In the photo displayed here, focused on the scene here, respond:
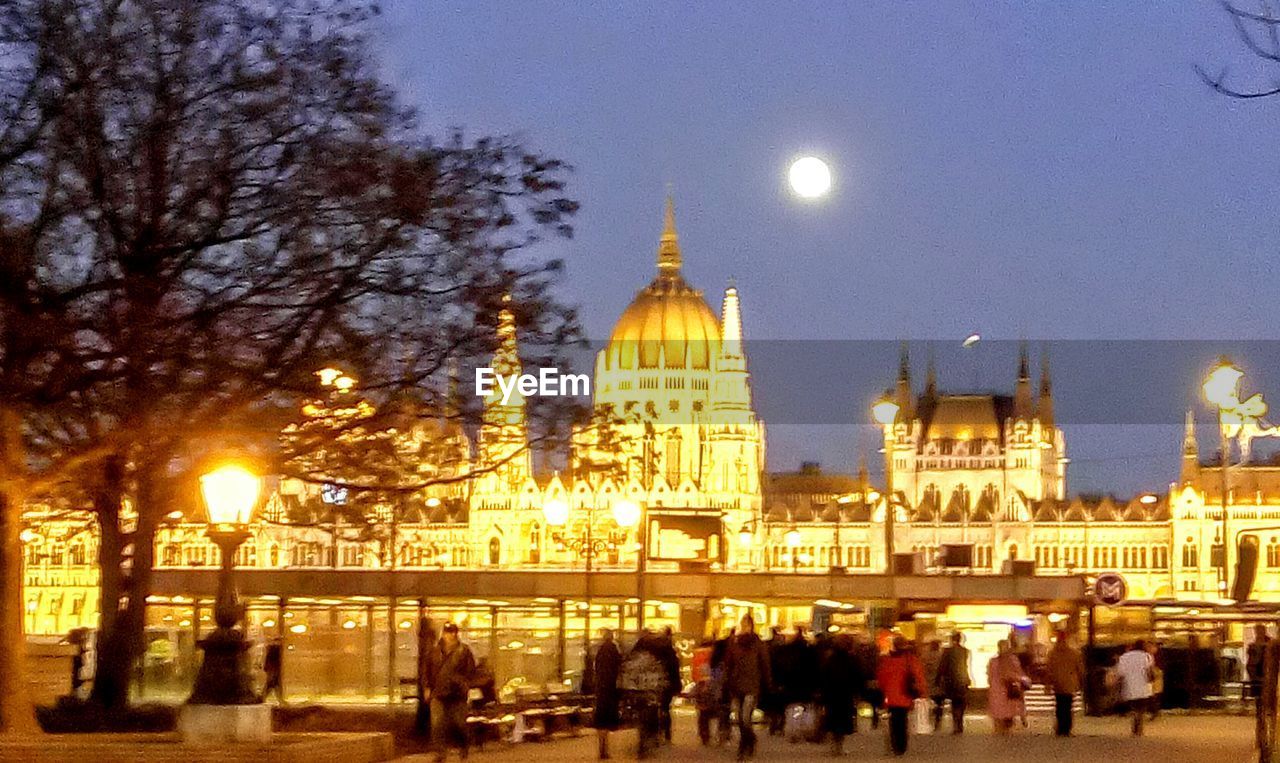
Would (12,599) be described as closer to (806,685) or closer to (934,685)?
(806,685)

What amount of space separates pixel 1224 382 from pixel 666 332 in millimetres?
152461

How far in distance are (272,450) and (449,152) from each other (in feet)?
14.3

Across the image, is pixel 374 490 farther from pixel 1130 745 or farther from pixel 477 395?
pixel 1130 745

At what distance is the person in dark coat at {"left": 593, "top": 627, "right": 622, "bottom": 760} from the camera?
24.0 m

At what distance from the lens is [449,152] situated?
959 inches

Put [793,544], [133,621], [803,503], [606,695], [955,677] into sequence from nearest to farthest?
1. [606,695]
2. [133,621]
3. [955,677]
4. [793,544]
5. [803,503]

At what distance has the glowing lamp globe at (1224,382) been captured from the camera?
33.0m

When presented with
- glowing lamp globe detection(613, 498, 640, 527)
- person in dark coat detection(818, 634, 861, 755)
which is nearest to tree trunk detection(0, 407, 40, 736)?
person in dark coat detection(818, 634, 861, 755)

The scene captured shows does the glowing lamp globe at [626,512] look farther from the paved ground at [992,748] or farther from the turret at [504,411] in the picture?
the turret at [504,411]

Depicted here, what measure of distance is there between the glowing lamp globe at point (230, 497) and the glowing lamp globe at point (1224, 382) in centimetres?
1722

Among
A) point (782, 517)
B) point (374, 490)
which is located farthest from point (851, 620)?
point (782, 517)

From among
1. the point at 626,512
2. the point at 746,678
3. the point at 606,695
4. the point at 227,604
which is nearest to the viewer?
the point at 227,604

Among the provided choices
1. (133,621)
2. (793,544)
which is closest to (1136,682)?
(133,621)

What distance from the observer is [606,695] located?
2411cm
